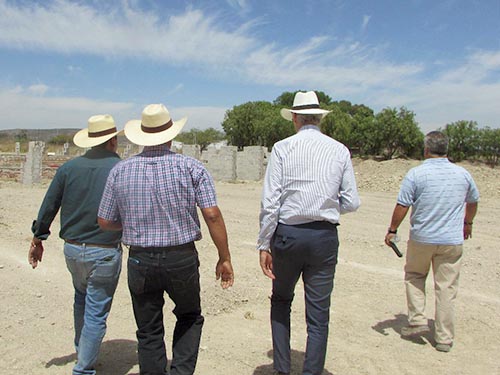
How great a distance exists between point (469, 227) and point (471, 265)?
2915 mm

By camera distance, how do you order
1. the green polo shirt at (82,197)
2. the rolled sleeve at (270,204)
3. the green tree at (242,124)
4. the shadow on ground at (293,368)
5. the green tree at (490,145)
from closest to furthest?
the rolled sleeve at (270,204) → the green polo shirt at (82,197) → the shadow on ground at (293,368) → the green tree at (490,145) → the green tree at (242,124)

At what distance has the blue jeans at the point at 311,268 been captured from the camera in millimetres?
2982

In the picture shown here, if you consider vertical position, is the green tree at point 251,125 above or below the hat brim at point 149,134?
above

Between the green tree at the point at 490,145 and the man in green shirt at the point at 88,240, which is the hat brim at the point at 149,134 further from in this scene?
the green tree at the point at 490,145

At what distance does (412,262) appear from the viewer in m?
4.15

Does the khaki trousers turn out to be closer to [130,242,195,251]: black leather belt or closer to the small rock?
the small rock

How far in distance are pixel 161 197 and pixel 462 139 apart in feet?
112

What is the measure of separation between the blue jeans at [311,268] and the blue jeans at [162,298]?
1.85ft

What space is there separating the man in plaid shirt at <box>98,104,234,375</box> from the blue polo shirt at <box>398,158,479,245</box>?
74.2 inches

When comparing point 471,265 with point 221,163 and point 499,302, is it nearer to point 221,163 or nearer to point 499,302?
point 499,302

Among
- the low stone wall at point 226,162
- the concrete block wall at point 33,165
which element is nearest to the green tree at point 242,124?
the low stone wall at point 226,162

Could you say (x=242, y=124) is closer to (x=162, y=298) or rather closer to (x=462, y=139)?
(x=462, y=139)

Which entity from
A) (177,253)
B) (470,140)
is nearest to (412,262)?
(177,253)


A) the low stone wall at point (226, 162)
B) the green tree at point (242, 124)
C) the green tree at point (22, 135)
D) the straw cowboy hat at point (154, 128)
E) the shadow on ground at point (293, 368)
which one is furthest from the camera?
the green tree at point (22, 135)
